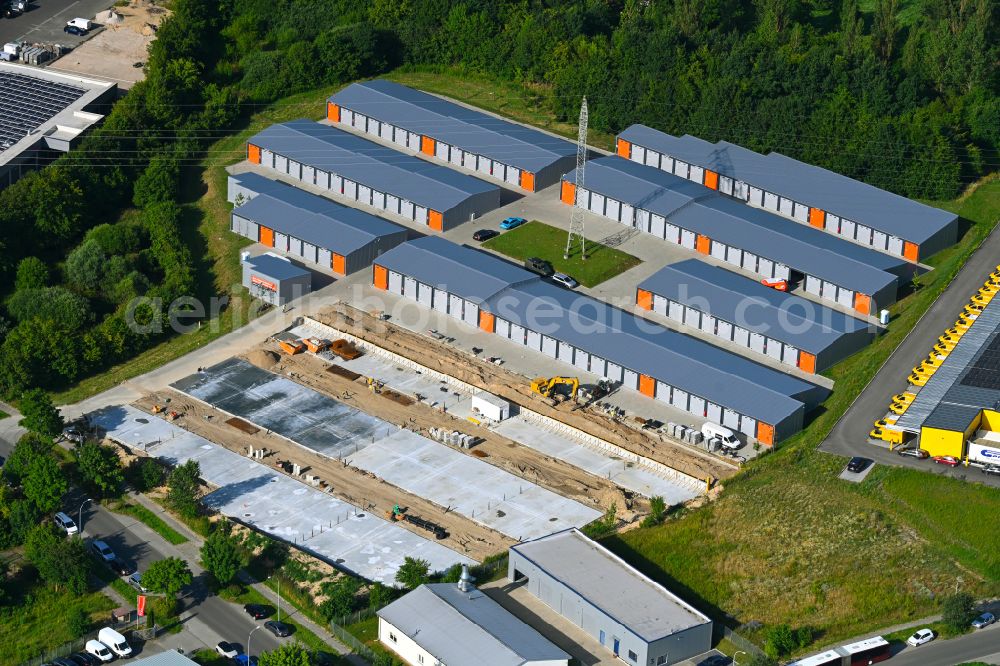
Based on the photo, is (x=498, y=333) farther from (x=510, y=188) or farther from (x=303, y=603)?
(x=303, y=603)

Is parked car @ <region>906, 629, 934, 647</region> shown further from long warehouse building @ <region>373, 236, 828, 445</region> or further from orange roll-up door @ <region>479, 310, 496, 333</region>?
orange roll-up door @ <region>479, 310, 496, 333</region>

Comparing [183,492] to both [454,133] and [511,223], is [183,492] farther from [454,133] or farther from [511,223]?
[454,133]

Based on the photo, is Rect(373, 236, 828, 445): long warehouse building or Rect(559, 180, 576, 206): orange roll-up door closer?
Rect(373, 236, 828, 445): long warehouse building

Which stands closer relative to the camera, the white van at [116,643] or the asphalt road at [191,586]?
the white van at [116,643]

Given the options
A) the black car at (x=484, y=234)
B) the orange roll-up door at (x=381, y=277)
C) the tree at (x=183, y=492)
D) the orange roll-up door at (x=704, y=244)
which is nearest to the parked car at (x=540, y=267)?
the black car at (x=484, y=234)

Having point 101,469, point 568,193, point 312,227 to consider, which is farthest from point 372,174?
point 101,469

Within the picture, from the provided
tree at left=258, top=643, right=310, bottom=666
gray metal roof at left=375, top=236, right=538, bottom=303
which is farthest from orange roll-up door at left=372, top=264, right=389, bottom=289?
tree at left=258, top=643, right=310, bottom=666

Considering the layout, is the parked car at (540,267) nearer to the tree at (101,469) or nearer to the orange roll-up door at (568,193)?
the orange roll-up door at (568,193)
